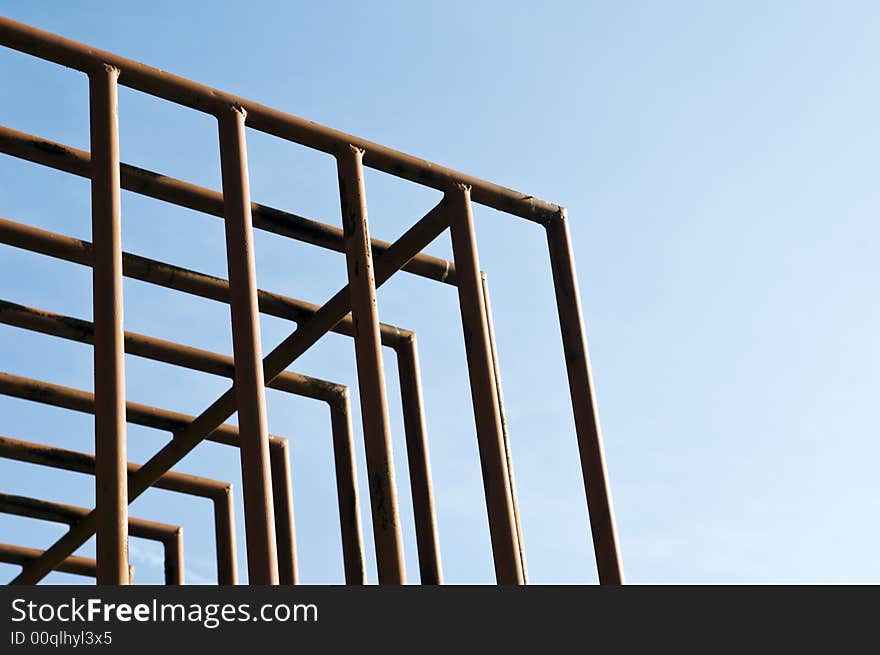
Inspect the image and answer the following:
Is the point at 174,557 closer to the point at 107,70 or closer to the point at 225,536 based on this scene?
the point at 225,536

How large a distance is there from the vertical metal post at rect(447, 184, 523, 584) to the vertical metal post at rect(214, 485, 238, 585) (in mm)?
5478

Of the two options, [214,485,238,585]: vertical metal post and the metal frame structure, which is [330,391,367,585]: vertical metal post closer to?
the metal frame structure

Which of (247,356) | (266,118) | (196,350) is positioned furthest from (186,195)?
(196,350)

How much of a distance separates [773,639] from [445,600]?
4.30 feet

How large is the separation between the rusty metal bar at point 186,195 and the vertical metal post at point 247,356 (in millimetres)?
946

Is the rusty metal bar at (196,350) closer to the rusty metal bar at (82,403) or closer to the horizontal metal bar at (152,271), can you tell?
the horizontal metal bar at (152,271)

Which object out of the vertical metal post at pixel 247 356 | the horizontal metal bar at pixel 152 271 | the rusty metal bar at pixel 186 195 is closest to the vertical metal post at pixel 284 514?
the horizontal metal bar at pixel 152 271

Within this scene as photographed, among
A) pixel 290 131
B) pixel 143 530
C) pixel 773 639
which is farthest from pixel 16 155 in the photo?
pixel 143 530

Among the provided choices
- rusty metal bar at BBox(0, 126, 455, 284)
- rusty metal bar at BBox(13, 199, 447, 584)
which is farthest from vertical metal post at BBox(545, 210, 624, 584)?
rusty metal bar at BBox(0, 126, 455, 284)

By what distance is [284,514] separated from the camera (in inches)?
493

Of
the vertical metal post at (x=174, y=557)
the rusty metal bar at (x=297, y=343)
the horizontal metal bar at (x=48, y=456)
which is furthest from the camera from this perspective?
the vertical metal post at (x=174, y=557)

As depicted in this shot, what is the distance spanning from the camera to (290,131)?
886 centimetres

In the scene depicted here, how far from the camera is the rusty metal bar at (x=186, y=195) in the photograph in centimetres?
853

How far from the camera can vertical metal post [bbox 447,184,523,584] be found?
8.25 m
